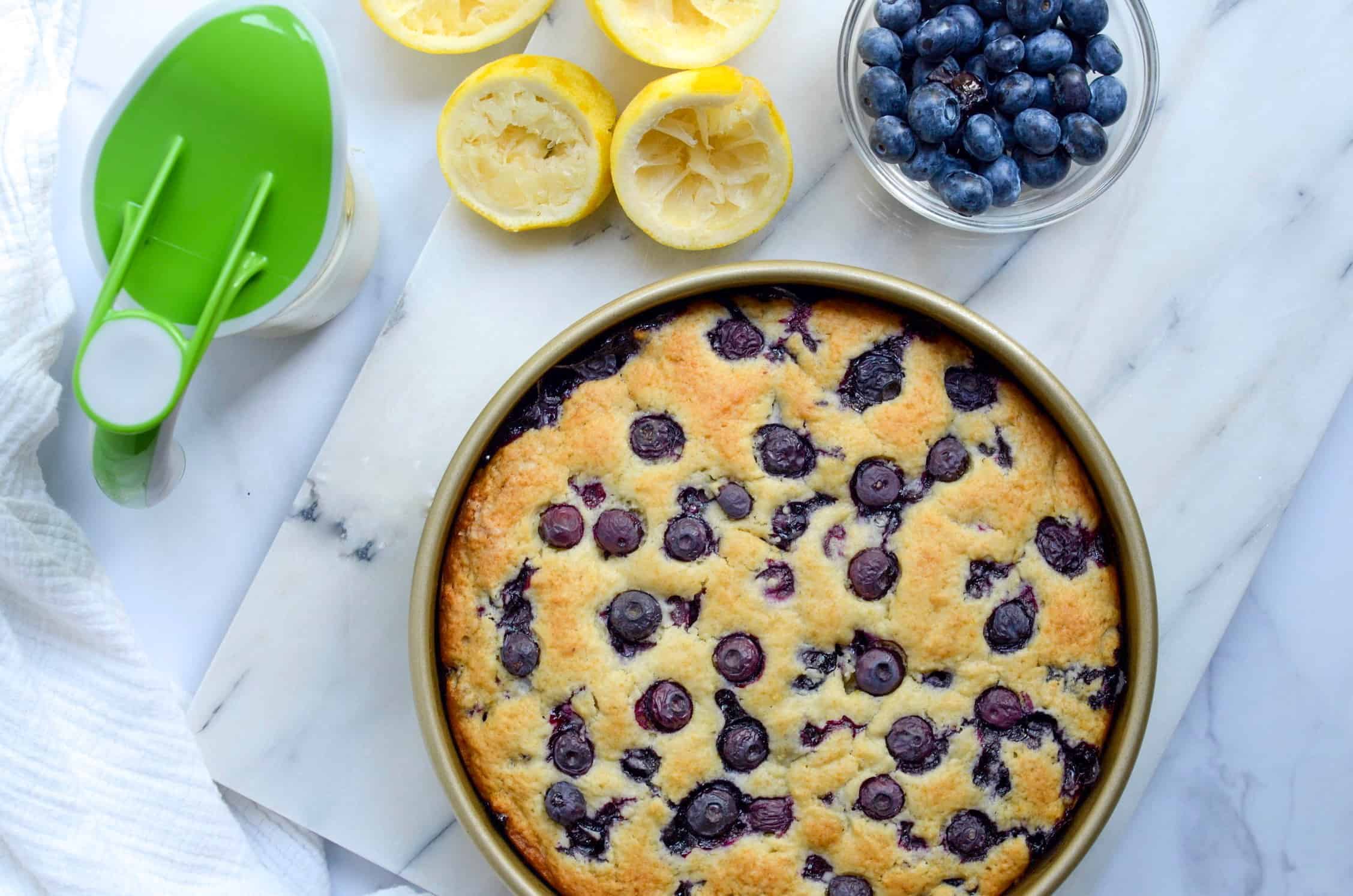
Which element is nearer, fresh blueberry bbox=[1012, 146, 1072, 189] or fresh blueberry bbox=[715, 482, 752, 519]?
fresh blueberry bbox=[715, 482, 752, 519]

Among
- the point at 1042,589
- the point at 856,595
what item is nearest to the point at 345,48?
the point at 856,595

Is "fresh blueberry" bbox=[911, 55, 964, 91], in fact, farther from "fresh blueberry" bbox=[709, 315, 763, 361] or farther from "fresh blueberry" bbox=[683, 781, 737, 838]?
"fresh blueberry" bbox=[683, 781, 737, 838]

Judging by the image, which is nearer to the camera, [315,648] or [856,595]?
[856,595]

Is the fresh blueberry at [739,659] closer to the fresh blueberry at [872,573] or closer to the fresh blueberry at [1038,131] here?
the fresh blueberry at [872,573]

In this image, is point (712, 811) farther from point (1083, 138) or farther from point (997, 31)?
point (997, 31)

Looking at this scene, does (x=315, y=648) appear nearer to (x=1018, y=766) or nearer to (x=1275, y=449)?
(x=1018, y=766)

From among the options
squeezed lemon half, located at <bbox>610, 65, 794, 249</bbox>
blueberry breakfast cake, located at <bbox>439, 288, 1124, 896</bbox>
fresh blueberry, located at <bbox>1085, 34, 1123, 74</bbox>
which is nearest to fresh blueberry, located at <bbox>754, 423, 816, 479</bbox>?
blueberry breakfast cake, located at <bbox>439, 288, 1124, 896</bbox>
